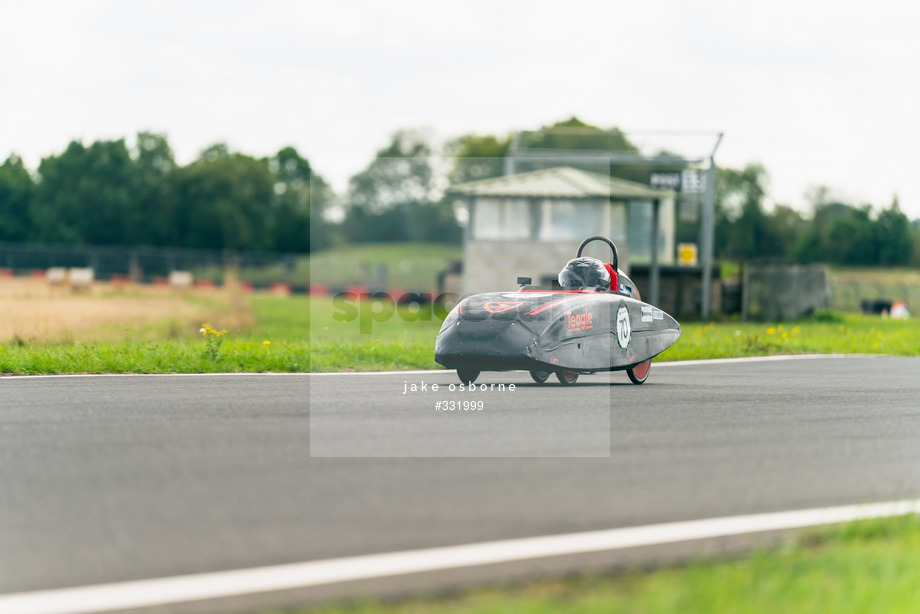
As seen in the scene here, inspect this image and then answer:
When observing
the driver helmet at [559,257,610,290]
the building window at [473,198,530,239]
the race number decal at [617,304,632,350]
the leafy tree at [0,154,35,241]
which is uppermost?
the leafy tree at [0,154,35,241]

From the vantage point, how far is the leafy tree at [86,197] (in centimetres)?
7819

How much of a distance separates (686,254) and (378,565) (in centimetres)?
2617

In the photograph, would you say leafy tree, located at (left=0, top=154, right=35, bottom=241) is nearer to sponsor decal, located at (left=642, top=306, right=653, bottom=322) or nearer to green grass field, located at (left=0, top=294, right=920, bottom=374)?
green grass field, located at (left=0, top=294, right=920, bottom=374)

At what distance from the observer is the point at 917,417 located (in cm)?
934

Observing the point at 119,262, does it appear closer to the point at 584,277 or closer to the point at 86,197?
the point at 86,197

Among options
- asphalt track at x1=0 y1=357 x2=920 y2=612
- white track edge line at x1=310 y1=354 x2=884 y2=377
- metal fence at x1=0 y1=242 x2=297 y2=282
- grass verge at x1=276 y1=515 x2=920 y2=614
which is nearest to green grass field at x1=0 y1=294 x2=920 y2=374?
white track edge line at x1=310 y1=354 x2=884 y2=377

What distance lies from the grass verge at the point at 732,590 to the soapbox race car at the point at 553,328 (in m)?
5.11

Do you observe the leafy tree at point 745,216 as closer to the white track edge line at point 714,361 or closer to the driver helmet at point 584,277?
the white track edge line at point 714,361

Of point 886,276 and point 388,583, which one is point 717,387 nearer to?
point 388,583

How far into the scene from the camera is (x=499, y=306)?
32.1 ft

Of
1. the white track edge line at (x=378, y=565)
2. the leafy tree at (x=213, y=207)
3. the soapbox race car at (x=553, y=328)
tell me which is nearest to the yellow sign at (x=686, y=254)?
the soapbox race car at (x=553, y=328)

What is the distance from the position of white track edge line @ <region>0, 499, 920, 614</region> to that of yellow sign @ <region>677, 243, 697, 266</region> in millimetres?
24432

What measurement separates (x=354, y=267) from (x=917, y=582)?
44.4 metres

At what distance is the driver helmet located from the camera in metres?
10.5
